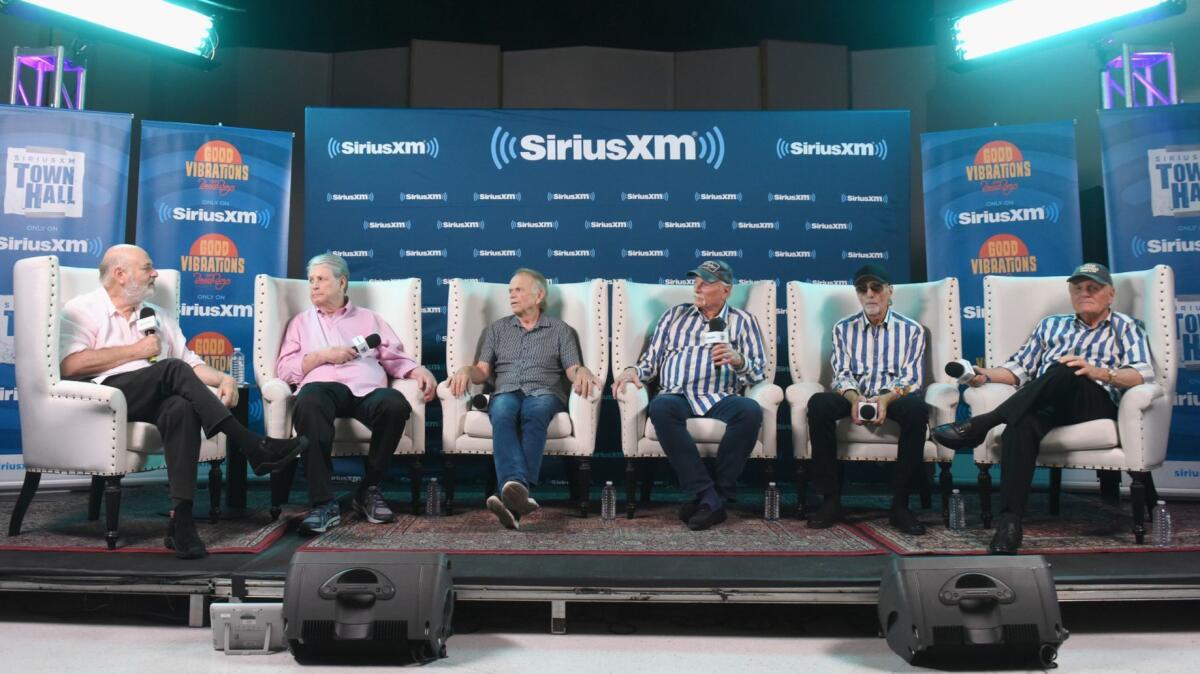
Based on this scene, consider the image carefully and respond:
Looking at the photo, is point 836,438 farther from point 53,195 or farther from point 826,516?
point 53,195

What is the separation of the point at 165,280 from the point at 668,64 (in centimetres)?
410

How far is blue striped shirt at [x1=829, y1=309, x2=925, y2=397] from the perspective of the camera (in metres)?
3.89

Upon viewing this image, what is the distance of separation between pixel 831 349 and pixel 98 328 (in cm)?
319

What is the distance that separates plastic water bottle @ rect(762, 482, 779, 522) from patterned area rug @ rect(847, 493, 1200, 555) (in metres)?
0.32

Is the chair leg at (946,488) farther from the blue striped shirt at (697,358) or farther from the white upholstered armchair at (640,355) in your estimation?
the blue striped shirt at (697,358)

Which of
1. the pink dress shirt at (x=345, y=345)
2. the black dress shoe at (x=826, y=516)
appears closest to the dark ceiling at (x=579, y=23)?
the pink dress shirt at (x=345, y=345)

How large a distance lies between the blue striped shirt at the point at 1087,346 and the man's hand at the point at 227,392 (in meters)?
3.24

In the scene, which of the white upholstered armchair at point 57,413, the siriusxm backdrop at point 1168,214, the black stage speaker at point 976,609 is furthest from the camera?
the siriusxm backdrop at point 1168,214

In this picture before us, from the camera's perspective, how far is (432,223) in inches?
205

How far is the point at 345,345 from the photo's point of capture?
3.96m

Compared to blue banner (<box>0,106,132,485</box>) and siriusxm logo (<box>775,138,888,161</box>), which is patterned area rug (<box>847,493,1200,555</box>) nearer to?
siriusxm logo (<box>775,138,888,161</box>)

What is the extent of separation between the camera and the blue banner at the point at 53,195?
467cm

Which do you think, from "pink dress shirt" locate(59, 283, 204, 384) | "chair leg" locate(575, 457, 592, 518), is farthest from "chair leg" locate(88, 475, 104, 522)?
"chair leg" locate(575, 457, 592, 518)

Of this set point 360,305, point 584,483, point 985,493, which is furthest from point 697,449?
point 360,305
